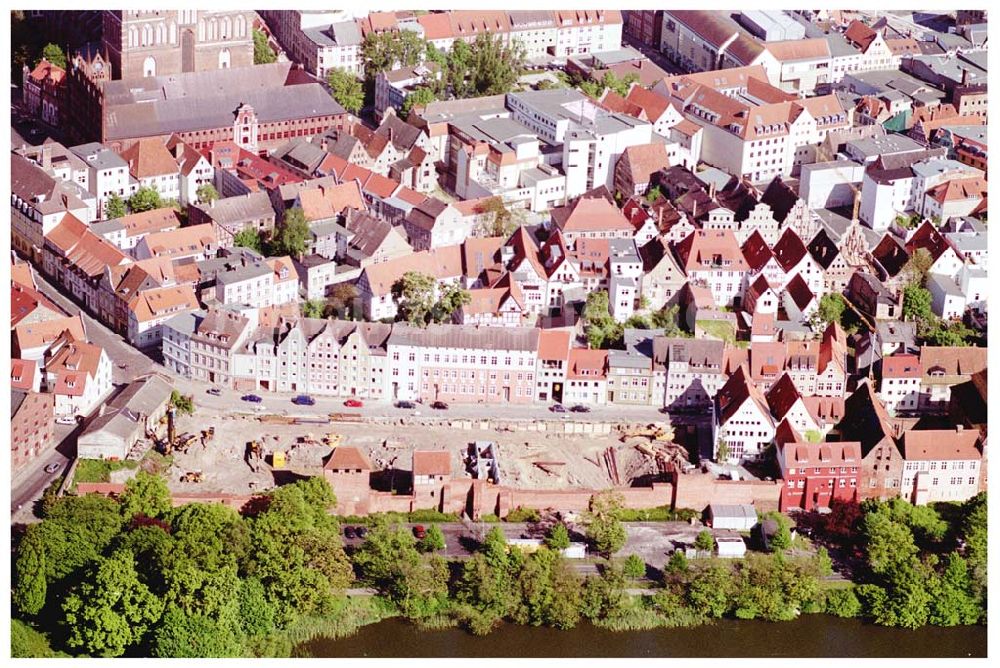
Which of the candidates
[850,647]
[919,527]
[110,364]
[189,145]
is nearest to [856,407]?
[919,527]

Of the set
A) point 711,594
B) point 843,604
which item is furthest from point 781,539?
point 711,594

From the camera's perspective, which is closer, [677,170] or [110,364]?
[110,364]

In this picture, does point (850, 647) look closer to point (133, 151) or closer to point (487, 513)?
point (487, 513)

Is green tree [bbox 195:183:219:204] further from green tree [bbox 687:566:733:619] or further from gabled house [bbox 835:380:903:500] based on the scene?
green tree [bbox 687:566:733:619]

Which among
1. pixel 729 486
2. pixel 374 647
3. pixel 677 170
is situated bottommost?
pixel 374 647

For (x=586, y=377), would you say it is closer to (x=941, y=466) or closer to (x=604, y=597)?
(x=604, y=597)

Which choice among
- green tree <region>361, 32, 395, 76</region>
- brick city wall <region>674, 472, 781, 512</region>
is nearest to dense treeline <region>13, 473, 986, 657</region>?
brick city wall <region>674, 472, 781, 512</region>
